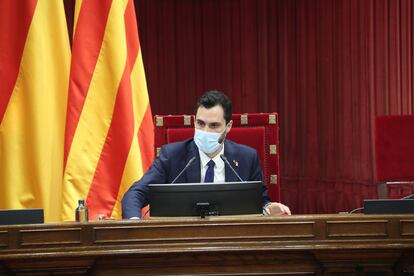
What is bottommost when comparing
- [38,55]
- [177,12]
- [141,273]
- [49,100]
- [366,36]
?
[141,273]

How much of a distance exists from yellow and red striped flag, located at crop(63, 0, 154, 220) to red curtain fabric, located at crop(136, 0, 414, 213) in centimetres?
315

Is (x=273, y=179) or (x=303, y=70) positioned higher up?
(x=303, y=70)

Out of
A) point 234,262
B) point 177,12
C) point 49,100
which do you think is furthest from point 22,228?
point 177,12

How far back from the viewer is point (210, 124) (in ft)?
8.05

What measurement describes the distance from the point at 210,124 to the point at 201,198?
74 cm

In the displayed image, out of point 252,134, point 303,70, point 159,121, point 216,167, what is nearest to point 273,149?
point 252,134

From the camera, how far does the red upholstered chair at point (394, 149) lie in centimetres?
349

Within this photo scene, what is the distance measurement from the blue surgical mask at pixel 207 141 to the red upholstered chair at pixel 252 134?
1.04 ft

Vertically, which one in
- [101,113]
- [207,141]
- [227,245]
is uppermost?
[101,113]

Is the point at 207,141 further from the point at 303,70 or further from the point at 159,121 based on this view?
the point at 303,70

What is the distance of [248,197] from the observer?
5.83 ft

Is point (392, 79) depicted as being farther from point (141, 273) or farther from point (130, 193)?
point (141, 273)

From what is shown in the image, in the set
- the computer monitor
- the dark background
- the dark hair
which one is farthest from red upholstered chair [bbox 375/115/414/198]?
the computer monitor

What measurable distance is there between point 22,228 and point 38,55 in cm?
130
